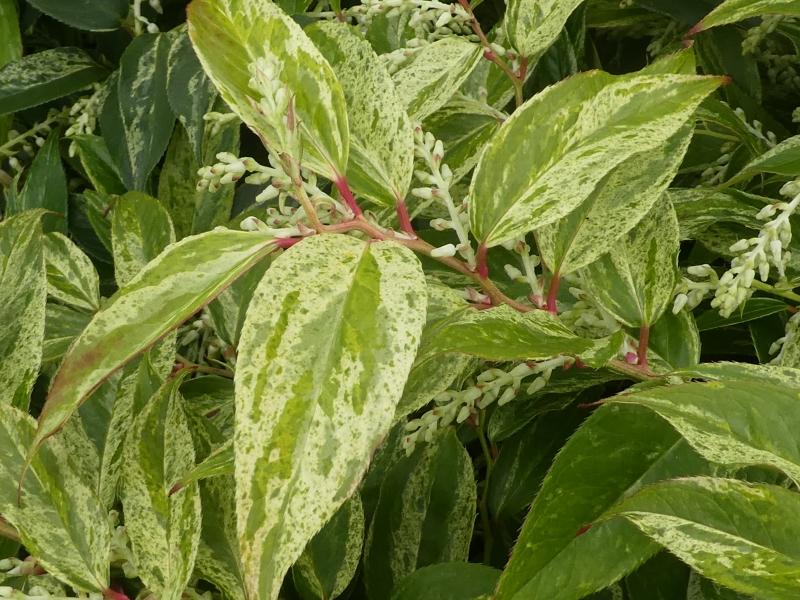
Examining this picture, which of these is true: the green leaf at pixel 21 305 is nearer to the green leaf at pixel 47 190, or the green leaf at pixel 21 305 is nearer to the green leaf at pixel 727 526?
the green leaf at pixel 47 190

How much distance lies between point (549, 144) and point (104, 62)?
2.64 ft

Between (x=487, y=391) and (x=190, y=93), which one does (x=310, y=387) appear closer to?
(x=487, y=391)

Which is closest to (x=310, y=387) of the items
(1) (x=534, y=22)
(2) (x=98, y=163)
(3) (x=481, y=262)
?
(3) (x=481, y=262)

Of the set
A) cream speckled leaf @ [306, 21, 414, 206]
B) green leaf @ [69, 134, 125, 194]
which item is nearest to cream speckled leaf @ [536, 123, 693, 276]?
cream speckled leaf @ [306, 21, 414, 206]

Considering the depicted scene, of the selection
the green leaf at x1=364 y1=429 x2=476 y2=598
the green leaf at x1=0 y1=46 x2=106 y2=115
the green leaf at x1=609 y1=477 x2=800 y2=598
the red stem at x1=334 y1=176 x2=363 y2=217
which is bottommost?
the green leaf at x1=364 y1=429 x2=476 y2=598

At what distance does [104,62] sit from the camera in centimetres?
114

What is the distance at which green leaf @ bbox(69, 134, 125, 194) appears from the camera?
100cm

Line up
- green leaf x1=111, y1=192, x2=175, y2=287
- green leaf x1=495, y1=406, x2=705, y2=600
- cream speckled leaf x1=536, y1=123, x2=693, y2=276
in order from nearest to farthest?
A: green leaf x1=495, y1=406, x2=705, y2=600, cream speckled leaf x1=536, y1=123, x2=693, y2=276, green leaf x1=111, y1=192, x2=175, y2=287

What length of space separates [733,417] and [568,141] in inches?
7.5

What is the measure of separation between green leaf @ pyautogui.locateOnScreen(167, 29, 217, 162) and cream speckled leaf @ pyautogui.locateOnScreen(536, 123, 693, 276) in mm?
387

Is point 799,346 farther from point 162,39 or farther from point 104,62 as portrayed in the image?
point 104,62

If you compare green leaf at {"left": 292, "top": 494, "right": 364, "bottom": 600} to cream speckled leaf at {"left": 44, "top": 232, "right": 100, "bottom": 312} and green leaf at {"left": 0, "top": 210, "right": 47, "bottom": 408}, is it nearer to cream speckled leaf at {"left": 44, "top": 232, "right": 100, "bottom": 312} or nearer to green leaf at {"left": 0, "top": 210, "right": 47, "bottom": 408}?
green leaf at {"left": 0, "top": 210, "right": 47, "bottom": 408}

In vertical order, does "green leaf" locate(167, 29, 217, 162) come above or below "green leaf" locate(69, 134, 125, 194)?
above

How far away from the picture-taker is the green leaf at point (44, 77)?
1.02m
